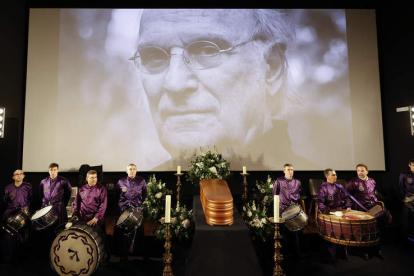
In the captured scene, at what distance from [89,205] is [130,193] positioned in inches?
30.3

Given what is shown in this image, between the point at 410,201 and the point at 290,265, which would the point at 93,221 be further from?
the point at 410,201

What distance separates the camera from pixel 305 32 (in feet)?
22.3

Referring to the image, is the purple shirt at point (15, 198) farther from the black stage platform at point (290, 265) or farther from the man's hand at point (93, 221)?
the man's hand at point (93, 221)

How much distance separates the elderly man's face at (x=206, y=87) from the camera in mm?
6594

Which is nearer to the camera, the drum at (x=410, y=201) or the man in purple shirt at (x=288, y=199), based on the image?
the man in purple shirt at (x=288, y=199)

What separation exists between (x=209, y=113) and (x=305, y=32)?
3.53 meters

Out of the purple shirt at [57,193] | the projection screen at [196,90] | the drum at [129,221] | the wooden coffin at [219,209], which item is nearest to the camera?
the wooden coffin at [219,209]

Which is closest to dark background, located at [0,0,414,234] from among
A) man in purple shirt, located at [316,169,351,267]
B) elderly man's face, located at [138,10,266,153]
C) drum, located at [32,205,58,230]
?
elderly man's face, located at [138,10,266,153]

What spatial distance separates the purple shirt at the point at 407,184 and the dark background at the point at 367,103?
974mm

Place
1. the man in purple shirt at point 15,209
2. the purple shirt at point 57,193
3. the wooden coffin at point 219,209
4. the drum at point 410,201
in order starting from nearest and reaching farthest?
the wooden coffin at point 219,209
the man in purple shirt at point 15,209
the purple shirt at point 57,193
the drum at point 410,201

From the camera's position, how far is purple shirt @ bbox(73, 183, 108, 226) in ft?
14.1

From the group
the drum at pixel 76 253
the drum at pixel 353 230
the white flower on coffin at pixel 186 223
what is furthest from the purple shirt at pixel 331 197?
the drum at pixel 76 253

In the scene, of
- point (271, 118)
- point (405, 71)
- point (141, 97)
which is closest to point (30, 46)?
point (141, 97)

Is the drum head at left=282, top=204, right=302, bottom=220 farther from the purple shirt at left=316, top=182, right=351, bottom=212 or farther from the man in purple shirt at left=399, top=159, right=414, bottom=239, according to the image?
the man in purple shirt at left=399, top=159, right=414, bottom=239
